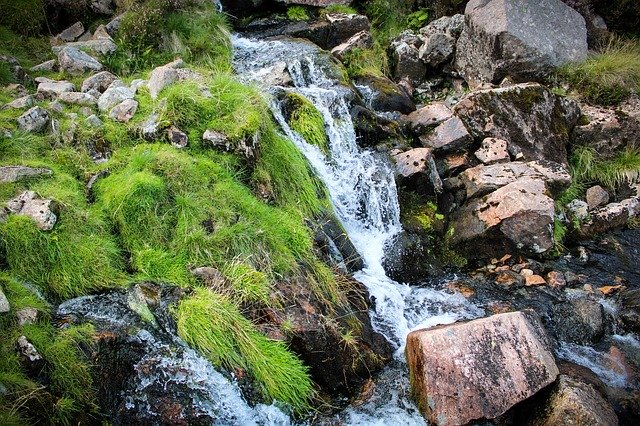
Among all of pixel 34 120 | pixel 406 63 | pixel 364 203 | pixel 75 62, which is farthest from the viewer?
pixel 406 63

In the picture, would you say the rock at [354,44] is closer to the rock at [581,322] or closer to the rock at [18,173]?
the rock at [18,173]

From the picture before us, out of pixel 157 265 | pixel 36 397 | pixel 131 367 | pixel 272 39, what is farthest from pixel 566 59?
pixel 36 397

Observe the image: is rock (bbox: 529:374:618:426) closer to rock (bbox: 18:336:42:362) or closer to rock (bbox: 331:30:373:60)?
rock (bbox: 18:336:42:362)

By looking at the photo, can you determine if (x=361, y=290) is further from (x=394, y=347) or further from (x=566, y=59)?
(x=566, y=59)

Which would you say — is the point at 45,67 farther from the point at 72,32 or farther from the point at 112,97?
the point at 112,97

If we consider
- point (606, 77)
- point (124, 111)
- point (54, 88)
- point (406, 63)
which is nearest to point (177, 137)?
point (124, 111)

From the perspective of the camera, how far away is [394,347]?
193 inches

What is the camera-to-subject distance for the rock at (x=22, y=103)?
5525 mm

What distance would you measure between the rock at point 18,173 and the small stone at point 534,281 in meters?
5.93

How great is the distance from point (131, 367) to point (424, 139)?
5.63m

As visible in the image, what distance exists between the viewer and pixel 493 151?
7348 mm

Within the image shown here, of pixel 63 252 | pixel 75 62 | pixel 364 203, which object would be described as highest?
pixel 75 62

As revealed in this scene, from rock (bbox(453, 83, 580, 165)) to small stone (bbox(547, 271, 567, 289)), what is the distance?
6.91ft

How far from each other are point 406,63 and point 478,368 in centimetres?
712
